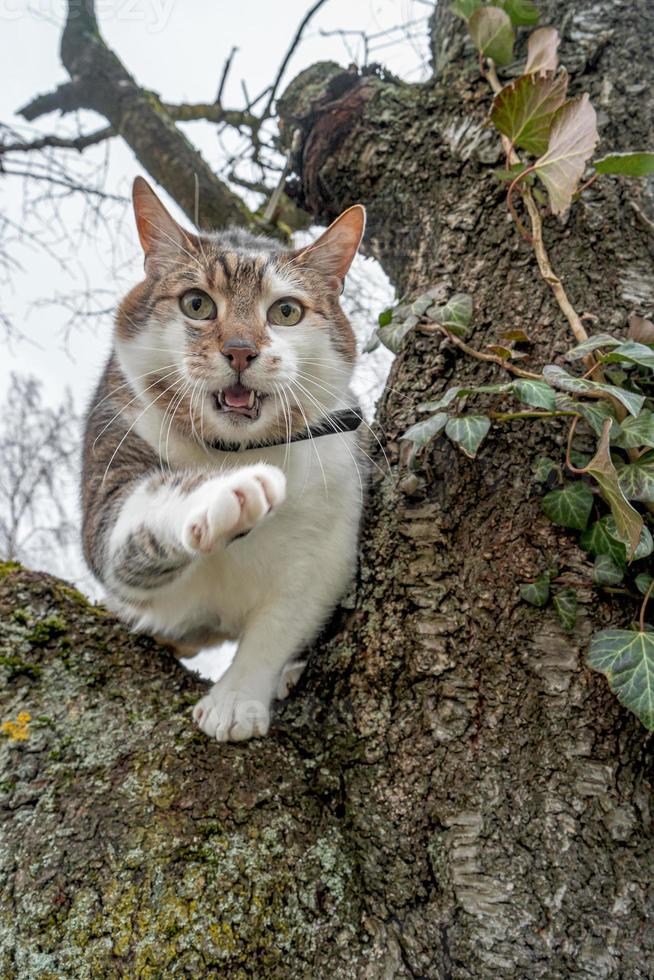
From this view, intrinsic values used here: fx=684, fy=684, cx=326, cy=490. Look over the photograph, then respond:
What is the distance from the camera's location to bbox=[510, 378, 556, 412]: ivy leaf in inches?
50.1

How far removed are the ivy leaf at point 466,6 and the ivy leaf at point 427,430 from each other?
1173mm

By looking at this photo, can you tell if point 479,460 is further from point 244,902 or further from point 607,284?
point 244,902

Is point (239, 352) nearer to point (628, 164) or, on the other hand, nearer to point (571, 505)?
point (571, 505)

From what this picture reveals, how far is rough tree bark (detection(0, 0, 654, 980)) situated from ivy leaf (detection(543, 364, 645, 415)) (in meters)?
0.16

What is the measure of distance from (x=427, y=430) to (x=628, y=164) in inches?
27.2

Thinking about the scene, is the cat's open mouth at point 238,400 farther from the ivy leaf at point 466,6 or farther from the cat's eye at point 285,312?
the ivy leaf at point 466,6

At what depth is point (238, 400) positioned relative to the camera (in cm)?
149

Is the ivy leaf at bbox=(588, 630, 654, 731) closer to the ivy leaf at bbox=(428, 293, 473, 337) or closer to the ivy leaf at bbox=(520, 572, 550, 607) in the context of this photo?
the ivy leaf at bbox=(520, 572, 550, 607)

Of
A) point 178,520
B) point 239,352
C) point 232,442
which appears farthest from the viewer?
point 232,442

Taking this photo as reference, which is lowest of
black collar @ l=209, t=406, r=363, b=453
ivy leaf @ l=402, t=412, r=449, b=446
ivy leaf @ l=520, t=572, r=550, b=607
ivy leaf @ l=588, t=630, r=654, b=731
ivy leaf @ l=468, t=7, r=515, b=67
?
ivy leaf @ l=588, t=630, r=654, b=731

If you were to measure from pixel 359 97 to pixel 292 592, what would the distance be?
1.54 meters

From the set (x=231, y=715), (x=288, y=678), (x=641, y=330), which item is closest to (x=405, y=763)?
(x=231, y=715)

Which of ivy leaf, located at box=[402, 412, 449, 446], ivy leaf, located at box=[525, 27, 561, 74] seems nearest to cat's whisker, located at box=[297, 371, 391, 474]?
ivy leaf, located at box=[402, 412, 449, 446]

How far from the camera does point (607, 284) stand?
1598 millimetres
